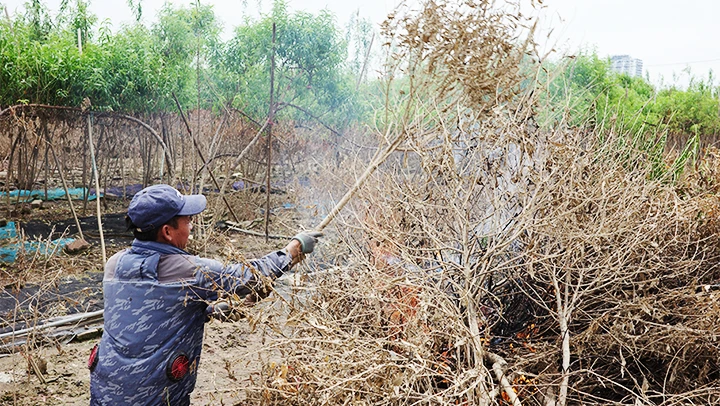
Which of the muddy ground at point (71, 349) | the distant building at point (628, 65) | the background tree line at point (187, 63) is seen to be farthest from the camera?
the distant building at point (628, 65)

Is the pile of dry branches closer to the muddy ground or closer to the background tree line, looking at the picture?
the muddy ground

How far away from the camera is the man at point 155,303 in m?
2.53

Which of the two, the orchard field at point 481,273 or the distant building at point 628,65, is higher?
the distant building at point 628,65

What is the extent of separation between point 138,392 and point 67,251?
7.15 meters

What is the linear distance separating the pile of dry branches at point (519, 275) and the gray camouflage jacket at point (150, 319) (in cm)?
44

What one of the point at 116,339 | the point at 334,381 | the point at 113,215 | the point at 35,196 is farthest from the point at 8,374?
the point at 35,196

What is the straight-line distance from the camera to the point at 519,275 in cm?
354

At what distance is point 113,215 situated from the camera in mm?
11539

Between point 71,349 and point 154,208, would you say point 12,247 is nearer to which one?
point 71,349

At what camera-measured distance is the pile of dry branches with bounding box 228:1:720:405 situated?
298 centimetres

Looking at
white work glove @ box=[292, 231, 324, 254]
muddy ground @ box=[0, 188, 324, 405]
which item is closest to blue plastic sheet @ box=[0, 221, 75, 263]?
muddy ground @ box=[0, 188, 324, 405]

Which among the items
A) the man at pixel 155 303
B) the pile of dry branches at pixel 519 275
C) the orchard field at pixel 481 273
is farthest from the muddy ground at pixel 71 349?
the pile of dry branches at pixel 519 275

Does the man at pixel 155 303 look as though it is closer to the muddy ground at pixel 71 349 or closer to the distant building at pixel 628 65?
the muddy ground at pixel 71 349

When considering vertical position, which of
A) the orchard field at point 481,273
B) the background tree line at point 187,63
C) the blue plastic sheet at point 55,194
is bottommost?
the blue plastic sheet at point 55,194
